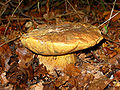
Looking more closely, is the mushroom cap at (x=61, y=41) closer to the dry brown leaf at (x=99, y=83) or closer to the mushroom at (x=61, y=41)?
the mushroom at (x=61, y=41)

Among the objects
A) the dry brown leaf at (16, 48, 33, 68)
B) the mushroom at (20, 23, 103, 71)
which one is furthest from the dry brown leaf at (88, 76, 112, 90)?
the dry brown leaf at (16, 48, 33, 68)

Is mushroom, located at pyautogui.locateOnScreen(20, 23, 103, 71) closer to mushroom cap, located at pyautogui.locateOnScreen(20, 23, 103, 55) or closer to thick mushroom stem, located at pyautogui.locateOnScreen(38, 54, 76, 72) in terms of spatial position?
mushroom cap, located at pyautogui.locateOnScreen(20, 23, 103, 55)

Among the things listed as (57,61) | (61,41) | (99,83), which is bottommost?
(99,83)

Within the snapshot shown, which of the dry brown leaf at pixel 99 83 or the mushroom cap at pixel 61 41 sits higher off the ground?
the mushroom cap at pixel 61 41

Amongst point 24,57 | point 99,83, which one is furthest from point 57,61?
point 99,83

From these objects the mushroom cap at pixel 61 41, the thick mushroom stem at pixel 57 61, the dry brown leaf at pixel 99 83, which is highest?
the mushroom cap at pixel 61 41

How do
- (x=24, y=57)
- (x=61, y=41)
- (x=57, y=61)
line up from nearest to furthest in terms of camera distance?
1. (x=61, y=41)
2. (x=57, y=61)
3. (x=24, y=57)

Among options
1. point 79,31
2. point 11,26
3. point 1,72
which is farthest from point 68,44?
point 11,26

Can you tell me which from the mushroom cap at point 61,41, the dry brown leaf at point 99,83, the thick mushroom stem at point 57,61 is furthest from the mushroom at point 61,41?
the dry brown leaf at point 99,83

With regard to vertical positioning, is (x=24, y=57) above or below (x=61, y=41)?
below

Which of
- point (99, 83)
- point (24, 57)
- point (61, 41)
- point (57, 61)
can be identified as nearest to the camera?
point (61, 41)

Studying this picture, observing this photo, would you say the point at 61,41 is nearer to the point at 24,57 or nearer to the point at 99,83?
the point at 99,83

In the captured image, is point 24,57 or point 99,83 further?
point 24,57
